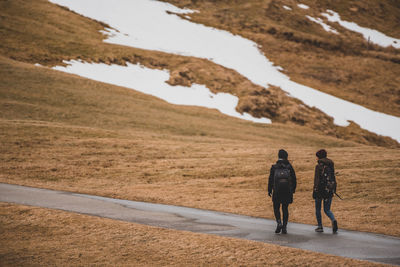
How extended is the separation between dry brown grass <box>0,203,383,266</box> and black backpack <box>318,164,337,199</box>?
2.57 m

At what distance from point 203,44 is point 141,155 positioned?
170ft

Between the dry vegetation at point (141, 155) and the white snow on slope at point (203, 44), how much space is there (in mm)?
4798

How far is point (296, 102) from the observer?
188ft

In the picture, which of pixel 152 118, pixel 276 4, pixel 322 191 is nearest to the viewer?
pixel 322 191

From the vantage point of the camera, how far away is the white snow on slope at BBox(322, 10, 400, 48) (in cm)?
9088

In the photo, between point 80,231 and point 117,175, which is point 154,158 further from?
point 80,231

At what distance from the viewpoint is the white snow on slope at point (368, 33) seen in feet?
298

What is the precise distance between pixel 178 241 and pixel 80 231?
248cm

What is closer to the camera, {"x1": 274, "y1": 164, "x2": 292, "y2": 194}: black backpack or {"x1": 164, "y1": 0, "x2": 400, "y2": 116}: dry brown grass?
{"x1": 274, "y1": 164, "x2": 292, "y2": 194}: black backpack

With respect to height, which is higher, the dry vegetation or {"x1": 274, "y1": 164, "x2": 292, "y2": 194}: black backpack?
{"x1": 274, "y1": 164, "x2": 292, "y2": 194}: black backpack

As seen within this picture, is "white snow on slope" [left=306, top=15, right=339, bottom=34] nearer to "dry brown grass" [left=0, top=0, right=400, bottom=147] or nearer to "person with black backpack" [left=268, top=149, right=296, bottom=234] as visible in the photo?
"dry brown grass" [left=0, top=0, right=400, bottom=147]

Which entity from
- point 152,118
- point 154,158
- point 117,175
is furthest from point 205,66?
point 117,175

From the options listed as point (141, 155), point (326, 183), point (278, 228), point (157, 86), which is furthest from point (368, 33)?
point (278, 228)

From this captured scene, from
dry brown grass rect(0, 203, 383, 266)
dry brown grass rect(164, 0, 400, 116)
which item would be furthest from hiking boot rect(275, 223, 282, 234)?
dry brown grass rect(164, 0, 400, 116)
